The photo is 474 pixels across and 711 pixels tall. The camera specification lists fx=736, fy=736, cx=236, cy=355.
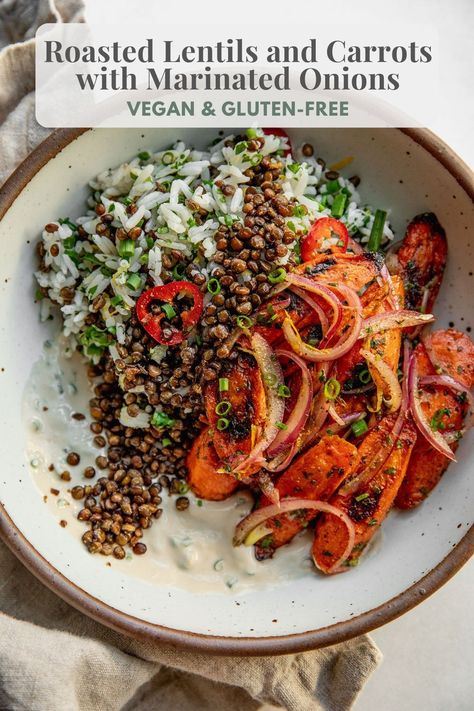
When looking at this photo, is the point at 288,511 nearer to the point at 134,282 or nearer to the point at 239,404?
the point at 239,404

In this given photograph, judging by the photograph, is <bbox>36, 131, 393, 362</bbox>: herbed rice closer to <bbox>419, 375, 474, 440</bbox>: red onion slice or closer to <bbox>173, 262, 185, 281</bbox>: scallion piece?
<bbox>173, 262, 185, 281</bbox>: scallion piece

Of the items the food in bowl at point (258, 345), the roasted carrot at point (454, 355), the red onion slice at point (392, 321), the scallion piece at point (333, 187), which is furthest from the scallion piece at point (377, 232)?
the roasted carrot at point (454, 355)

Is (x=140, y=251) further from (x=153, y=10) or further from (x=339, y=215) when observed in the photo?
(x=153, y=10)

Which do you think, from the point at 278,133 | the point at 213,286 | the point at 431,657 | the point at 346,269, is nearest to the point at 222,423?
the point at 213,286

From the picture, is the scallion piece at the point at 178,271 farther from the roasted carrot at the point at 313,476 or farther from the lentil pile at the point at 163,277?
the roasted carrot at the point at 313,476

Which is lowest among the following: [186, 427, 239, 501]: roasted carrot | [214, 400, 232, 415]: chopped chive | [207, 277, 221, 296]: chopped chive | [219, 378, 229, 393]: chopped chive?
[186, 427, 239, 501]: roasted carrot

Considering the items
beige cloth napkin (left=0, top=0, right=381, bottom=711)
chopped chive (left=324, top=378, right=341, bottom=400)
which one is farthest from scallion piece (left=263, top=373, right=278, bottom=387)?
beige cloth napkin (left=0, top=0, right=381, bottom=711)
